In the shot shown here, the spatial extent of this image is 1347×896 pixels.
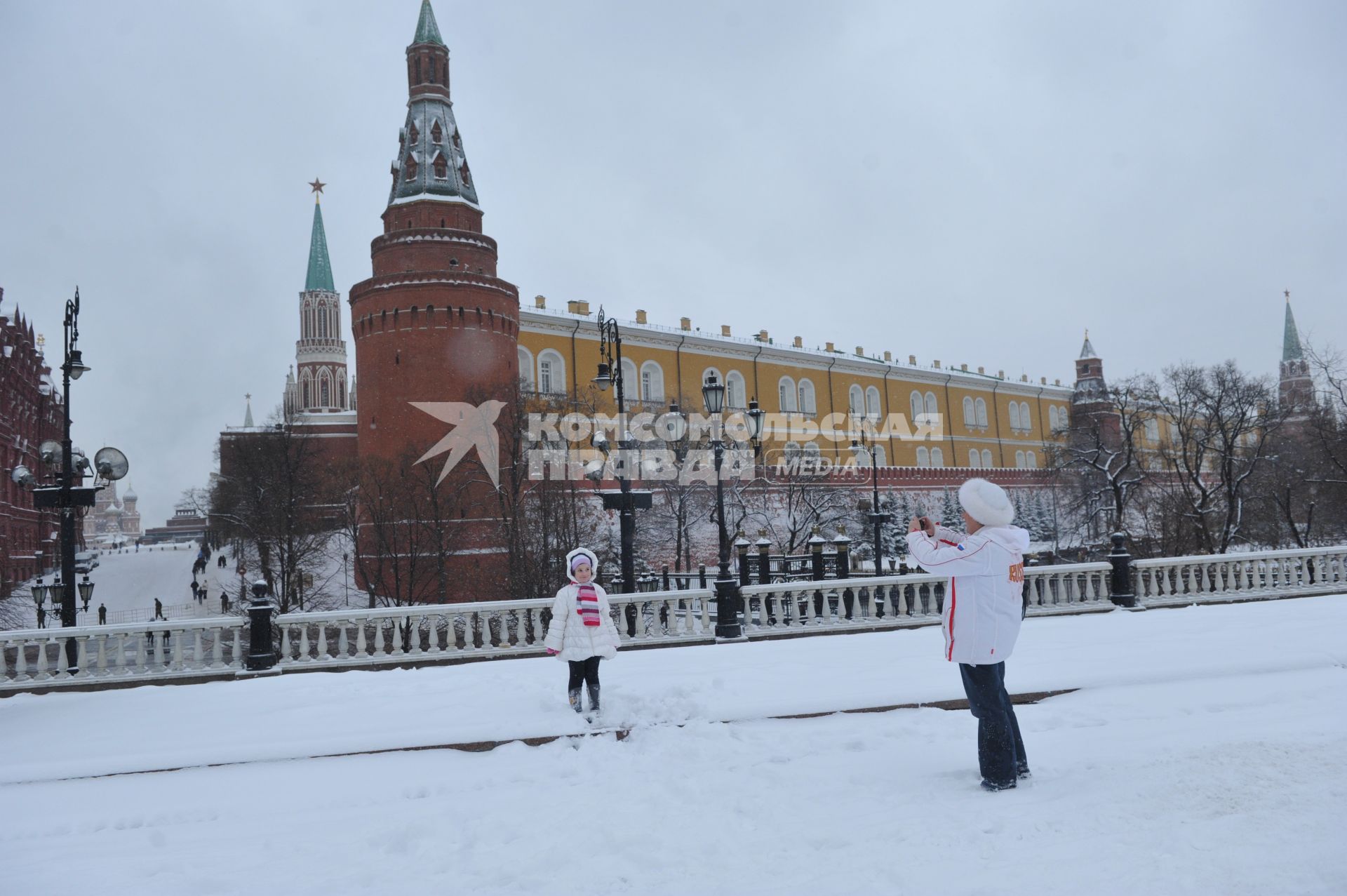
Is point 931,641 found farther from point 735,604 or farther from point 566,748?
point 566,748

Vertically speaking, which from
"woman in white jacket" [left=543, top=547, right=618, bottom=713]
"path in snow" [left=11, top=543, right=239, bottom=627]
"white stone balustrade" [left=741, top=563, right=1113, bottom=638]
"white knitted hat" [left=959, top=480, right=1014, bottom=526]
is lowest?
"path in snow" [left=11, top=543, right=239, bottom=627]

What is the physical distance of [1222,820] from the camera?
4.00 m

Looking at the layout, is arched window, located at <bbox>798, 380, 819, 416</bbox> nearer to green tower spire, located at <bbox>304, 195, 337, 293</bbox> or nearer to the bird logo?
the bird logo

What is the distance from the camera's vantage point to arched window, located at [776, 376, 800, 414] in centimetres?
5344

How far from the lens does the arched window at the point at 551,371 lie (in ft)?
135

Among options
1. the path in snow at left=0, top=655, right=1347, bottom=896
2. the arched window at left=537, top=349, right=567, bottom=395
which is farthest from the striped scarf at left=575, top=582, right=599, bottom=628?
the arched window at left=537, top=349, right=567, bottom=395

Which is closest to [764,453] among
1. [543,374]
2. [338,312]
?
[543,374]

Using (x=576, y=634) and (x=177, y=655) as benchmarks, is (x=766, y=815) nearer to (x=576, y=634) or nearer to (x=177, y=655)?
(x=576, y=634)

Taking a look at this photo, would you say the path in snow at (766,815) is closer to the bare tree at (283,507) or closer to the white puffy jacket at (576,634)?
the white puffy jacket at (576,634)

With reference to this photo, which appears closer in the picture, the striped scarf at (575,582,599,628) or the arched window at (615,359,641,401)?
the striped scarf at (575,582,599,628)

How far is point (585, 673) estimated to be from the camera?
649cm

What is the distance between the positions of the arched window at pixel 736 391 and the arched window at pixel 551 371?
11793 millimetres

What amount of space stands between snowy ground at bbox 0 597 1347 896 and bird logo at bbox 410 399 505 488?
20.5m

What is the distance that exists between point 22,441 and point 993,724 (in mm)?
43134
